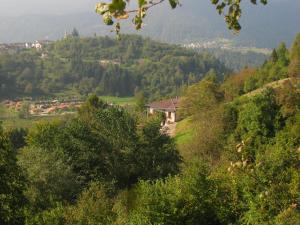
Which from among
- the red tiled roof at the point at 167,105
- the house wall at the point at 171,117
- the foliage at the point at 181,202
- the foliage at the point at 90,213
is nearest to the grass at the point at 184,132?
the house wall at the point at 171,117

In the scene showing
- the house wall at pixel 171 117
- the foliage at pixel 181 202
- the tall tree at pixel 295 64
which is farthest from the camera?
the house wall at pixel 171 117

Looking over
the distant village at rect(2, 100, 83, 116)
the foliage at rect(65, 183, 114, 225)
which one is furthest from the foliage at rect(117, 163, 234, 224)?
the distant village at rect(2, 100, 83, 116)

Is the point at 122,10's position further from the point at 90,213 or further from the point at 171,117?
the point at 171,117

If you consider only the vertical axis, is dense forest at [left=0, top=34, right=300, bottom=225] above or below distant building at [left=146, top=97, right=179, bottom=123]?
above

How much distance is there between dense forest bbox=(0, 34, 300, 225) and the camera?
1455 cm

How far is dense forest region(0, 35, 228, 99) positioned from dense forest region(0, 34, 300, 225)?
249ft

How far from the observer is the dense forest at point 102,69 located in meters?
124

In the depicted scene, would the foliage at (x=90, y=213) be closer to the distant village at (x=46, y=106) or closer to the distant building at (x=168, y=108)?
the distant building at (x=168, y=108)

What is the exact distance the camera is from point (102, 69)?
141 metres

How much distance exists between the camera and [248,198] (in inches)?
596

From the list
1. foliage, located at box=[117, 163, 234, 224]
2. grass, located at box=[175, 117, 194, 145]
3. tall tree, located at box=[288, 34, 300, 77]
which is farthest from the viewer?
tall tree, located at box=[288, 34, 300, 77]

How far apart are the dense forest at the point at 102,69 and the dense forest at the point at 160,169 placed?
249ft

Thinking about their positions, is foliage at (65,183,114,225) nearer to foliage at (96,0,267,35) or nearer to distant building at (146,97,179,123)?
foliage at (96,0,267,35)

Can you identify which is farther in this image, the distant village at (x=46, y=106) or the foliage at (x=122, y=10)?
the distant village at (x=46, y=106)
